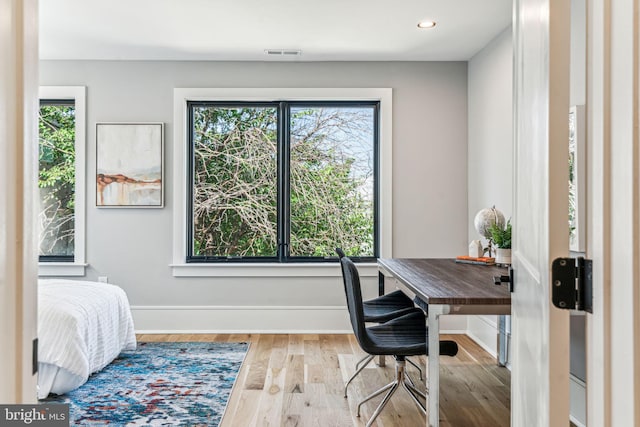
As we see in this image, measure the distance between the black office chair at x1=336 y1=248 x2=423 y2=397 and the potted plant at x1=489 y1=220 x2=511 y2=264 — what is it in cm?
61

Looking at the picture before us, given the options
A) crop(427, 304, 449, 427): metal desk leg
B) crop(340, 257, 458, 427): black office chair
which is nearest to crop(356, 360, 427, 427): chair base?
crop(340, 257, 458, 427): black office chair

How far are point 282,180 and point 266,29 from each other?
1388 mm

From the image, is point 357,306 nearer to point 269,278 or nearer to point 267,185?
point 269,278

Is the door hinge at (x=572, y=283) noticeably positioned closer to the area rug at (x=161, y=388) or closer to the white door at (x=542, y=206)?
the white door at (x=542, y=206)

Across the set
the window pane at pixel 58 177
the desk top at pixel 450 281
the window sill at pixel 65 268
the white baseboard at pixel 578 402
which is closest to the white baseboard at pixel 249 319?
the window sill at pixel 65 268

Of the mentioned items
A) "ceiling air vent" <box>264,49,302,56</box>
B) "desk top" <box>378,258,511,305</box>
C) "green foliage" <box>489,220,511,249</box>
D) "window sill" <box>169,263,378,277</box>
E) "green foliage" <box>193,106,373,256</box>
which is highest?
"ceiling air vent" <box>264,49,302,56</box>

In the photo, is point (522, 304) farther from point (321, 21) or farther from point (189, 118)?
point (189, 118)

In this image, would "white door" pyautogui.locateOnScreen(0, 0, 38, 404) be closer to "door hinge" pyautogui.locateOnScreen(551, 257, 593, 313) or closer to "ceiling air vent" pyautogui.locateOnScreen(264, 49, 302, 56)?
"door hinge" pyautogui.locateOnScreen(551, 257, 593, 313)

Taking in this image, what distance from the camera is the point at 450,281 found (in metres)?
2.39

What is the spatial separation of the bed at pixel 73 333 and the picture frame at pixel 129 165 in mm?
1094

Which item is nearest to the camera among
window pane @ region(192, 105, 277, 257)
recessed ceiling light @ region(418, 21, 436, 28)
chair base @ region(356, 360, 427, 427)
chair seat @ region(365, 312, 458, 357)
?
chair seat @ region(365, 312, 458, 357)

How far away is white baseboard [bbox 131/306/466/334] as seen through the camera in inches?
173

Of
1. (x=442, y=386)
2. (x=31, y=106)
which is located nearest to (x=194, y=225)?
(x=442, y=386)

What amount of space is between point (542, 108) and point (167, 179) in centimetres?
395
